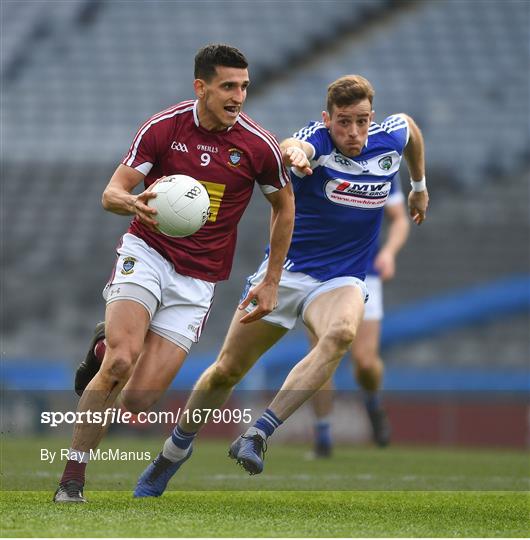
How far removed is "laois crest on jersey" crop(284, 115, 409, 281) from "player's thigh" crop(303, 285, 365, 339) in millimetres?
162

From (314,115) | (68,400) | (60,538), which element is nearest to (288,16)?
(314,115)

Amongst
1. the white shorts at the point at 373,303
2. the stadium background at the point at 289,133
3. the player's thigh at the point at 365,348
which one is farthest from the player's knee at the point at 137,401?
the stadium background at the point at 289,133

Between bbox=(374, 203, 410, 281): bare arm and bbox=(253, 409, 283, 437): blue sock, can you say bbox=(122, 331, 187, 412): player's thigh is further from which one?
bbox=(374, 203, 410, 281): bare arm

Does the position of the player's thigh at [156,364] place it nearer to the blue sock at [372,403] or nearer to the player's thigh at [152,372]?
the player's thigh at [152,372]

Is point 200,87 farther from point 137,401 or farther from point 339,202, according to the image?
point 137,401

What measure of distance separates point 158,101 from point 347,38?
481cm

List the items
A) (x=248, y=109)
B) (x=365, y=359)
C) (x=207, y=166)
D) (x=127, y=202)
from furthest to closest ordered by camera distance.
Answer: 1. (x=248, y=109)
2. (x=365, y=359)
3. (x=207, y=166)
4. (x=127, y=202)

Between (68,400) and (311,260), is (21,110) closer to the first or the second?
(68,400)

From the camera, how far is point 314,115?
70.0 ft

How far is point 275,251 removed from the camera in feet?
18.2

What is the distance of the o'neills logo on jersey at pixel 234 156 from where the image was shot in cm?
545

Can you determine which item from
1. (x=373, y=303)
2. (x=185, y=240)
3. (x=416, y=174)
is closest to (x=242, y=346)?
(x=185, y=240)

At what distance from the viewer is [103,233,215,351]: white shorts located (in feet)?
17.3

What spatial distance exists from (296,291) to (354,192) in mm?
624
